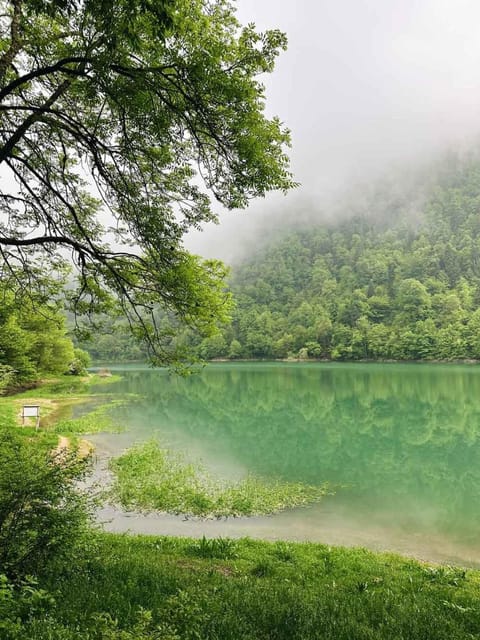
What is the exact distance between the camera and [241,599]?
5.18m

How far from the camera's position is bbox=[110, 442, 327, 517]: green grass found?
43.9 feet

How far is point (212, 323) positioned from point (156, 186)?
9.59 feet

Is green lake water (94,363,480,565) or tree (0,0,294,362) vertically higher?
tree (0,0,294,362)

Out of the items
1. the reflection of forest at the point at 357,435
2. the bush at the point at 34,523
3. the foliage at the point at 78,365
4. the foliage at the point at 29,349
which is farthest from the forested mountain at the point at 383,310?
the bush at the point at 34,523

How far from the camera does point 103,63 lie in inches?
196

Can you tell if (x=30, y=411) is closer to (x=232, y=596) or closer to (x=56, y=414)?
(x=56, y=414)

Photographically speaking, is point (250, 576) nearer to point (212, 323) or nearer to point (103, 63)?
point (212, 323)

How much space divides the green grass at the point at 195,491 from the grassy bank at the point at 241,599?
5417mm

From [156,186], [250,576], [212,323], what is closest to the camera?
[250,576]

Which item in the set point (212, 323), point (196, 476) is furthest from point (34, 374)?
point (212, 323)

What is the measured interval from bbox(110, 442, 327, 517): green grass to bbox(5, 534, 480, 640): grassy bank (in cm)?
542

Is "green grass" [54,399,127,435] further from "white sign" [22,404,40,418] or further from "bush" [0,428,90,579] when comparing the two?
"bush" [0,428,90,579]

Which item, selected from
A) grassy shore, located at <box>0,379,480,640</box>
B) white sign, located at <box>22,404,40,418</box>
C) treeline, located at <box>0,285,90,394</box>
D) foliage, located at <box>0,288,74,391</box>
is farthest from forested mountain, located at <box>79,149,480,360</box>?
grassy shore, located at <box>0,379,480,640</box>

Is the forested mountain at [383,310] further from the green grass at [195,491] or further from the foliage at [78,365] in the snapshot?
the green grass at [195,491]
